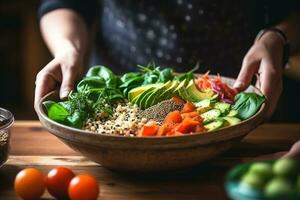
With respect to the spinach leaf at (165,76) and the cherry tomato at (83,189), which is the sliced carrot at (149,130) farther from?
the spinach leaf at (165,76)

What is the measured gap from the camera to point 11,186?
121 centimetres

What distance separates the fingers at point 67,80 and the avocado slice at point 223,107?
37 centimetres

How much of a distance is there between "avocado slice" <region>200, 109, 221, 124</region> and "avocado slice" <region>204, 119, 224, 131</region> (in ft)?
0.07

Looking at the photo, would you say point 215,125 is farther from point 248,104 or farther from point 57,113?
point 57,113

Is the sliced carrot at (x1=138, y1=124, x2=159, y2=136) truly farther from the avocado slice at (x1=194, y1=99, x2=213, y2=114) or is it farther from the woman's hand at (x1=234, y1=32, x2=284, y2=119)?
the woman's hand at (x1=234, y1=32, x2=284, y2=119)

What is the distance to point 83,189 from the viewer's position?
3.51ft

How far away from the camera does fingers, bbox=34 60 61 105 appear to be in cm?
143

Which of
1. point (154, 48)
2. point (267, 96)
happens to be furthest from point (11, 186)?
point (154, 48)

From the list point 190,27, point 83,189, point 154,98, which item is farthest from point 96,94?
point 190,27

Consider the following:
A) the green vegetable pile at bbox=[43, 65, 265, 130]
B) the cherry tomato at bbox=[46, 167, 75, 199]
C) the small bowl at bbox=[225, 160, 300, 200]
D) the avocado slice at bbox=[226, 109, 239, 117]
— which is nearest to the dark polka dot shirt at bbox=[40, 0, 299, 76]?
the green vegetable pile at bbox=[43, 65, 265, 130]

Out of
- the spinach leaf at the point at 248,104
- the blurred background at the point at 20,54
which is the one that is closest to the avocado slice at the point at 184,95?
the spinach leaf at the point at 248,104

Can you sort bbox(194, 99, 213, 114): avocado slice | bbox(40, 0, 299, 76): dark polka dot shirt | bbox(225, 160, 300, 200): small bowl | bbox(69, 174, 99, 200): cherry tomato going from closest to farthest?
1. bbox(225, 160, 300, 200): small bowl
2. bbox(69, 174, 99, 200): cherry tomato
3. bbox(194, 99, 213, 114): avocado slice
4. bbox(40, 0, 299, 76): dark polka dot shirt

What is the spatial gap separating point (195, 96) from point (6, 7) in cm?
226

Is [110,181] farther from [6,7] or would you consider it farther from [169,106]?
[6,7]
